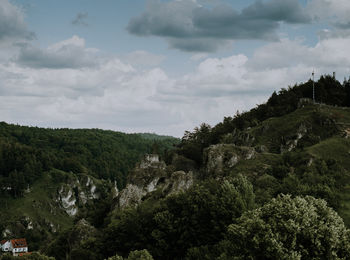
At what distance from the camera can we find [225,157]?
3307 inches

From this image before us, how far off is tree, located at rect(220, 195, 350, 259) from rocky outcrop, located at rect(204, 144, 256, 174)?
45.9 metres

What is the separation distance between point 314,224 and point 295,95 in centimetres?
9302

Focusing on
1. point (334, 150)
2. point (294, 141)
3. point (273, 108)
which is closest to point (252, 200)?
point (334, 150)

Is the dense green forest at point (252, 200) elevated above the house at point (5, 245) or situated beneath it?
elevated above

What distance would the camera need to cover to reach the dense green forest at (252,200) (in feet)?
111

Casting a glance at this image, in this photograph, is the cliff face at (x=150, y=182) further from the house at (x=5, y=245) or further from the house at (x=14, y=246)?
the house at (x=5, y=245)

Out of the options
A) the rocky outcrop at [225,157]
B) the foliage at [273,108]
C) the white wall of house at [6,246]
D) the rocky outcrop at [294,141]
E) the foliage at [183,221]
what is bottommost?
the white wall of house at [6,246]

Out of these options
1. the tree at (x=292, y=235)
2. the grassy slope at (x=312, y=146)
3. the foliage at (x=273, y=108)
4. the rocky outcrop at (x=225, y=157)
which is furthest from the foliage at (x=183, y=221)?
the foliage at (x=273, y=108)

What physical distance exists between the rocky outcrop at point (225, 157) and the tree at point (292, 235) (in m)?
45.9

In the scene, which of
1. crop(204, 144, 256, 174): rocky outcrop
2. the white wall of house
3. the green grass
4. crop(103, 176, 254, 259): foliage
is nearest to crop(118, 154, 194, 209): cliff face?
crop(204, 144, 256, 174): rocky outcrop

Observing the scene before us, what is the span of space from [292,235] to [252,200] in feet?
63.9

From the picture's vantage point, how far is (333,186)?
209 ft

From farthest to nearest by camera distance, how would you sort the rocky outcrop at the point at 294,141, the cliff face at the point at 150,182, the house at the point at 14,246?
the house at the point at 14,246, the rocky outcrop at the point at 294,141, the cliff face at the point at 150,182

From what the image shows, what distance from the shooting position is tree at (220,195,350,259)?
32656 millimetres
